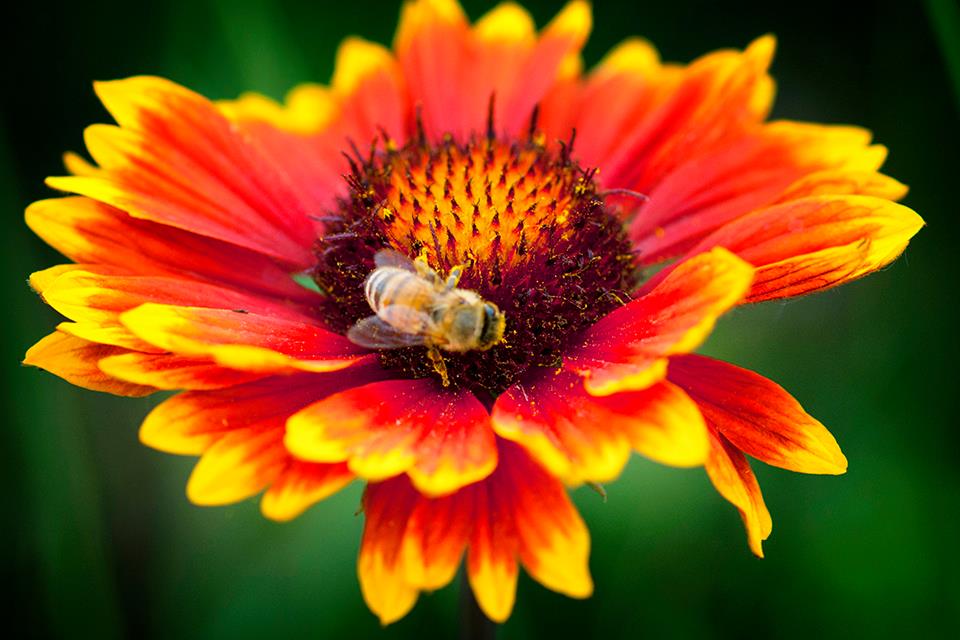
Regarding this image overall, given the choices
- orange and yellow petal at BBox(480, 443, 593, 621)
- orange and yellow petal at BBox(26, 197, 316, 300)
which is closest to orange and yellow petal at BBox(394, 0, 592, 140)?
orange and yellow petal at BBox(26, 197, 316, 300)

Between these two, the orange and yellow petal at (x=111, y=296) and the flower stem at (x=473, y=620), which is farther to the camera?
the flower stem at (x=473, y=620)

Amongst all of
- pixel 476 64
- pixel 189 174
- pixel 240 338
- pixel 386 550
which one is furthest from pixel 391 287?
pixel 476 64

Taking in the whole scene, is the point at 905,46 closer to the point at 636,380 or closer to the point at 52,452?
the point at 636,380

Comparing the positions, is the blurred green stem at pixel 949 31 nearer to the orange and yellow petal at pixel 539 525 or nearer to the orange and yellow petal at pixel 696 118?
the orange and yellow petal at pixel 696 118

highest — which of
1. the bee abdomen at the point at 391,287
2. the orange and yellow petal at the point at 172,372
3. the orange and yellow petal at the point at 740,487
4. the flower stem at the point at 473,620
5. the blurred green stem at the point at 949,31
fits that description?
the blurred green stem at the point at 949,31

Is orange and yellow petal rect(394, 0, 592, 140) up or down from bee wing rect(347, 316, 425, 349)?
up

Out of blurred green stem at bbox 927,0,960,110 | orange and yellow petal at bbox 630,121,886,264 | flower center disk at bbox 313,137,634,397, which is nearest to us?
flower center disk at bbox 313,137,634,397

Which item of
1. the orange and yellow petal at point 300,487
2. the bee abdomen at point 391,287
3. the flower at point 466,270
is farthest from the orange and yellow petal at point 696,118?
the orange and yellow petal at point 300,487

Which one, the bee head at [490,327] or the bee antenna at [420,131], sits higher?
the bee antenna at [420,131]

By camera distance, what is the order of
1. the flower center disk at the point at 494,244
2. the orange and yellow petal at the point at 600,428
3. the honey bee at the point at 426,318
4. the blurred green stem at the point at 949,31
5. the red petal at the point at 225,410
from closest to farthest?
1. the orange and yellow petal at the point at 600,428
2. the red petal at the point at 225,410
3. the honey bee at the point at 426,318
4. the flower center disk at the point at 494,244
5. the blurred green stem at the point at 949,31

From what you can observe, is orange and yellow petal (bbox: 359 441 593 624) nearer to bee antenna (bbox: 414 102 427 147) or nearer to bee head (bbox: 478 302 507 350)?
bee head (bbox: 478 302 507 350)
